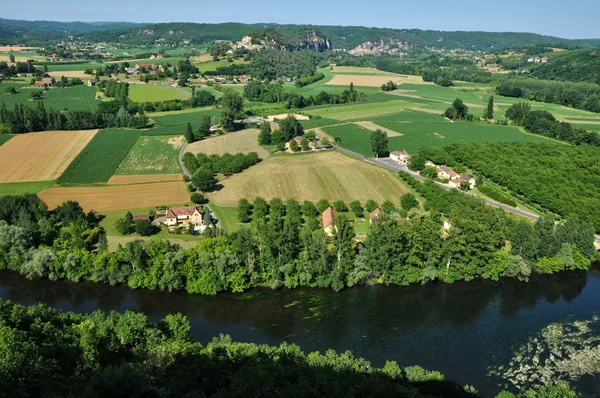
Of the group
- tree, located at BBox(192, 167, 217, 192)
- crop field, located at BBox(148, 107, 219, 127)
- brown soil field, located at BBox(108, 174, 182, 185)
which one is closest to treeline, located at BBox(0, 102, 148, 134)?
crop field, located at BBox(148, 107, 219, 127)

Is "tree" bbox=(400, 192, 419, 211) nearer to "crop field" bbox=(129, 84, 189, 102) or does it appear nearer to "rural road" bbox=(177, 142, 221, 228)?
"rural road" bbox=(177, 142, 221, 228)

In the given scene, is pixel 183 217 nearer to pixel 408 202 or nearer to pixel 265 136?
pixel 408 202

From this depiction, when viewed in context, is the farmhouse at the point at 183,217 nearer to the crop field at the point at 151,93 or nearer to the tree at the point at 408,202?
the tree at the point at 408,202

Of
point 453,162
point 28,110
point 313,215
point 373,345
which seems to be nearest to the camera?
point 373,345

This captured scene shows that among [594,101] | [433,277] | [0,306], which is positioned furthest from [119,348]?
[594,101]

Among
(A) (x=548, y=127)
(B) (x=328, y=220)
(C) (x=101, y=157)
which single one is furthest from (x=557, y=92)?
(C) (x=101, y=157)

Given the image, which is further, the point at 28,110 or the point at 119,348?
the point at 28,110

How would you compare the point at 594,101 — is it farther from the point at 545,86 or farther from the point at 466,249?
the point at 466,249
